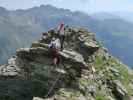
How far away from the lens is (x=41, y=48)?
51875mm

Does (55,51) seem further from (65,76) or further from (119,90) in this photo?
(119,90)

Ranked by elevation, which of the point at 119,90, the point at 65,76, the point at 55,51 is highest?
the point at 55,51

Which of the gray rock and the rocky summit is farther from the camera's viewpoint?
the gray rock

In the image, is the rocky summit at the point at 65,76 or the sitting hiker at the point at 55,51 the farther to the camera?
the sitting hiker at the point at 55,51

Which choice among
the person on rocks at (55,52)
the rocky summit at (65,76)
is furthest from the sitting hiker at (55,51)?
the rocky summit at (65,76)

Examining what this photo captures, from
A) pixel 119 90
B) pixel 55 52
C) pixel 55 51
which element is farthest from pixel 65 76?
pixel 119 90

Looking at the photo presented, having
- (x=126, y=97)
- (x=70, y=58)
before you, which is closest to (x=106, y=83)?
(x=126, y=97)

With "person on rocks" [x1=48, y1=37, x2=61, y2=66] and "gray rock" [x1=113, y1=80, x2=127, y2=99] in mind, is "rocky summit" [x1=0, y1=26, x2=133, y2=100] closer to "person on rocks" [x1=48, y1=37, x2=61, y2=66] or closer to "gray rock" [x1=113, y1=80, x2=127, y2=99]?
"gray rock" [x1=113, y1=80, x2=127, y2=99]

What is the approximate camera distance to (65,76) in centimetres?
4866

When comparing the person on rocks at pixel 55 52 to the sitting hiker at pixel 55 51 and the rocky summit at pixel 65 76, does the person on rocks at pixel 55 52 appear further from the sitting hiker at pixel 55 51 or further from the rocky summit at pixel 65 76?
the rocky summit at pixel 65 76

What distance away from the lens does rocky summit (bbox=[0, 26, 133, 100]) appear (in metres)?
48.2

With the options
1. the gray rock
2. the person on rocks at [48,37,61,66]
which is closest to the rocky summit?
the gray rock

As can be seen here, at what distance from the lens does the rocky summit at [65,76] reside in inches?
1896

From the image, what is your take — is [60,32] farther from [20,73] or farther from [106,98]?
[106,98]
